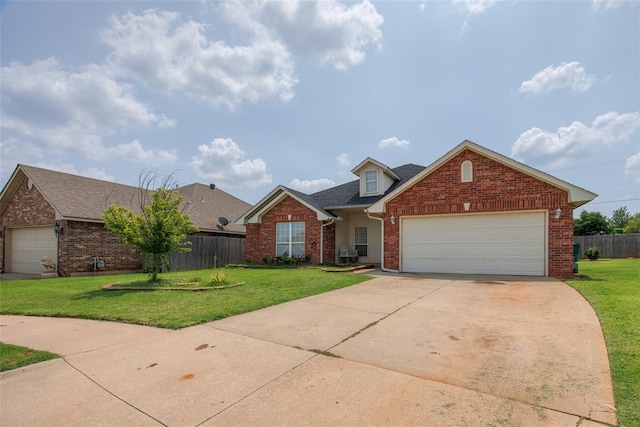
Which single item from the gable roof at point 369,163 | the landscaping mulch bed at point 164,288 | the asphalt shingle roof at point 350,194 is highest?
the gable roof at point 369,163

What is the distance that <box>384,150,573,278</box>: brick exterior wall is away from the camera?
11391mm

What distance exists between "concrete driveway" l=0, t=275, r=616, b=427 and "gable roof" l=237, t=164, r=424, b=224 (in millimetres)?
10976

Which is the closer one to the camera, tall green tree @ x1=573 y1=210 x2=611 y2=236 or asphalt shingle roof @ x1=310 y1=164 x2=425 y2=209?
asphalt shingle roof @ x1=310 y1=164 x2=425 y2=209

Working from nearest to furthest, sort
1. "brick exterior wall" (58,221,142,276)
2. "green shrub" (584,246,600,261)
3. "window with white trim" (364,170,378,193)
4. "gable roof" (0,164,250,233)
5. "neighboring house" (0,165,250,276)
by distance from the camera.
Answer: "brick exterior wall" (58,221,142,276)
"neighboring house" (0,165,250,276)
"gable roof" (0,164,250,233)
"window with white trim" (364,170,378,193)
"green shrub" (584,246,600,261)

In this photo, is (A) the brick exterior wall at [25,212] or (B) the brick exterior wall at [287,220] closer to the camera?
(A) the brick exterior wall at [25,212]

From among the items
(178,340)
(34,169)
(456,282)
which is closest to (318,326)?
(178,340)

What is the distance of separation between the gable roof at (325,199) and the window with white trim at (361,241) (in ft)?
6.03

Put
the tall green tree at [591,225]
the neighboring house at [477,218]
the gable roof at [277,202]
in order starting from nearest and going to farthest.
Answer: the neighboring house at [477,218]
the gable roof at [277,202]
the tall green tree at [591,225]

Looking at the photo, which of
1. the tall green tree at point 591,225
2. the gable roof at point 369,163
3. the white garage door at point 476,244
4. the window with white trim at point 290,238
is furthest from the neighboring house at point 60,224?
the tall green tree at point 591,225

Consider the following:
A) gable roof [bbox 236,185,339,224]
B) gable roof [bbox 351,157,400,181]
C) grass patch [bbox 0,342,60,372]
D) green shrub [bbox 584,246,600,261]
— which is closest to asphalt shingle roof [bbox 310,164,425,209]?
gable roof [bbox 236,185,339,224]

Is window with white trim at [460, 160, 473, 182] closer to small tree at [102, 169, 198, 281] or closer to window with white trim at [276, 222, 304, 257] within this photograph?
window with white trim at [276, 222, 304, 257]

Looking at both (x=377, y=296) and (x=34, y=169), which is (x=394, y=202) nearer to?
(x=377, y=296)

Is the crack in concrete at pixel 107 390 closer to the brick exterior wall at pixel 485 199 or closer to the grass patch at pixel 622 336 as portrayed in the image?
the grass patch at pixel 622 336

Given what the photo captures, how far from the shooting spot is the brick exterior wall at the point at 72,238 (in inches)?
617
